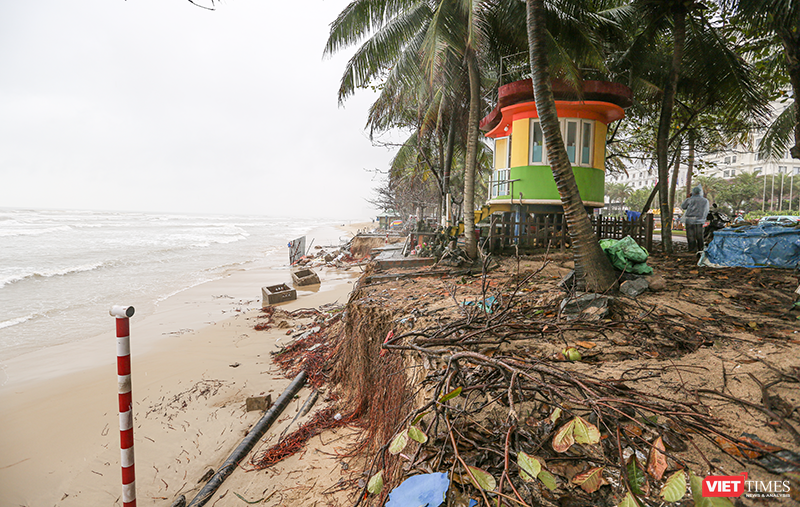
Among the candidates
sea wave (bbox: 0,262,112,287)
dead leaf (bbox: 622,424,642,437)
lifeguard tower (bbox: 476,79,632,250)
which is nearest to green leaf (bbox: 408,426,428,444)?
dead leaf (bbox: 622,424,642,437)

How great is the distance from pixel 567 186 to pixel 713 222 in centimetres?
851

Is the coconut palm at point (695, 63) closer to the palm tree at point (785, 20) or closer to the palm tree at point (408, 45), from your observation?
the palm tree at point (785, 20)

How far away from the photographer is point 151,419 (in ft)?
15.0

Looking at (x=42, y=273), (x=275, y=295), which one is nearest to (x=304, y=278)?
(x=275, y=295)

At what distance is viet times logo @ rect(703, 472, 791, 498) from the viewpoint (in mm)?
1484

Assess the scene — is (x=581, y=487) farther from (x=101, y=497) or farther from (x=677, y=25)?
(x=677, y=25)

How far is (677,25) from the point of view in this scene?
8.64m

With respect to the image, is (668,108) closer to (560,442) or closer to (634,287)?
(634,287)

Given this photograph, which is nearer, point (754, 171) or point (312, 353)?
point (312, 353)

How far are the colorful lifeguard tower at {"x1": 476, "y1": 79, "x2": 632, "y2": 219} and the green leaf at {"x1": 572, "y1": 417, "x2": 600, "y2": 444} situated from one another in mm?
8967

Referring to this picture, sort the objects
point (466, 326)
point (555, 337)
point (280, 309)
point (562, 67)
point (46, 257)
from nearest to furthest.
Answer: point (466, 326), point (555, 337), point (562, 67), point (280, 309), point (46, 257)

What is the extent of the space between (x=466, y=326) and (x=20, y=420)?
6069 mm

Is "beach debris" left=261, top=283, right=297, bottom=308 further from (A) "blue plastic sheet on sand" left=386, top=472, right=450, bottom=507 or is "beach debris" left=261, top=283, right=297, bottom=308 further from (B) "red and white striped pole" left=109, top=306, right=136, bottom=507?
(A) "blue plastic sheet on sand" left=386, top=472, right=450, bottom=507

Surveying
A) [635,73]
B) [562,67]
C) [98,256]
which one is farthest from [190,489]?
[98,256]
